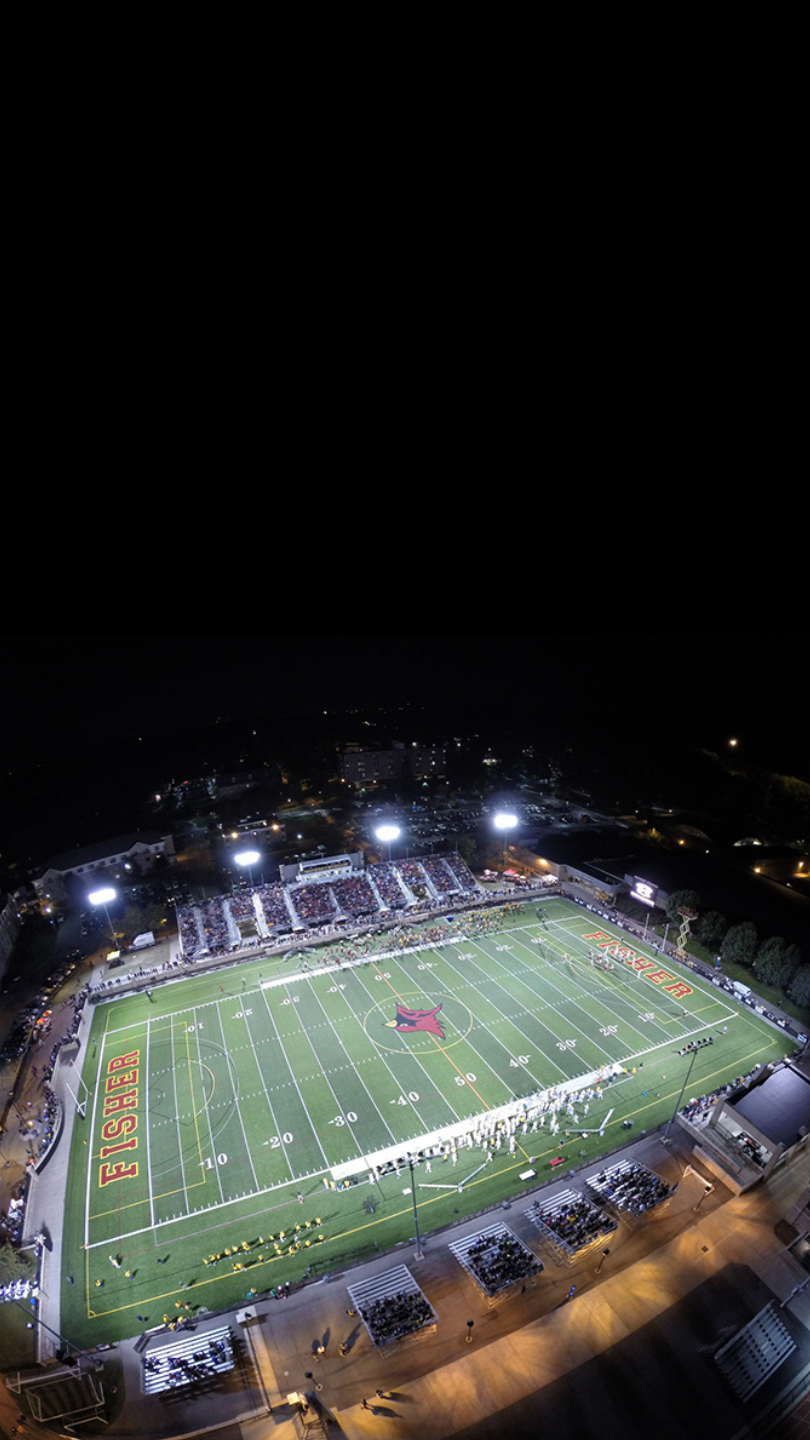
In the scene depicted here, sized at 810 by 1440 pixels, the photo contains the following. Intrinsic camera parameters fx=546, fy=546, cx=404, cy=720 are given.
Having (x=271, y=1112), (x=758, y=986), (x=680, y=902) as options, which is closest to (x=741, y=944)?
(x=758, y=986)

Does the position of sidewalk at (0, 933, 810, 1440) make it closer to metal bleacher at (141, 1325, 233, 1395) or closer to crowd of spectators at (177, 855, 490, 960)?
metal bleacher at (141, 1325, 233, 1395)

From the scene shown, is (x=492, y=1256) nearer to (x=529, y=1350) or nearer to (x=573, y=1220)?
(x=529, y=1350)

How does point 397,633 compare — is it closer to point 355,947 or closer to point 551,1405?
point 551,1405

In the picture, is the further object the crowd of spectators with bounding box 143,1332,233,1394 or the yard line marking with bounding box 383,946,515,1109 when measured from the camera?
the yard line marking with bounding box 383,946,515,1109

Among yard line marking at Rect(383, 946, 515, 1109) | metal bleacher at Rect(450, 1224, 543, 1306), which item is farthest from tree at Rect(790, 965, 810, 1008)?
metal bleacher at Rect(450, 1224, 543, 1306)

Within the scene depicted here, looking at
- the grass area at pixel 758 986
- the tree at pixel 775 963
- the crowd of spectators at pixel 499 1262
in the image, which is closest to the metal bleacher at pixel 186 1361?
the crowd of spectators at pixel 499 1262

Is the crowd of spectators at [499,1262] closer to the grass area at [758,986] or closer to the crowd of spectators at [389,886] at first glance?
the grass area at [758,986]
